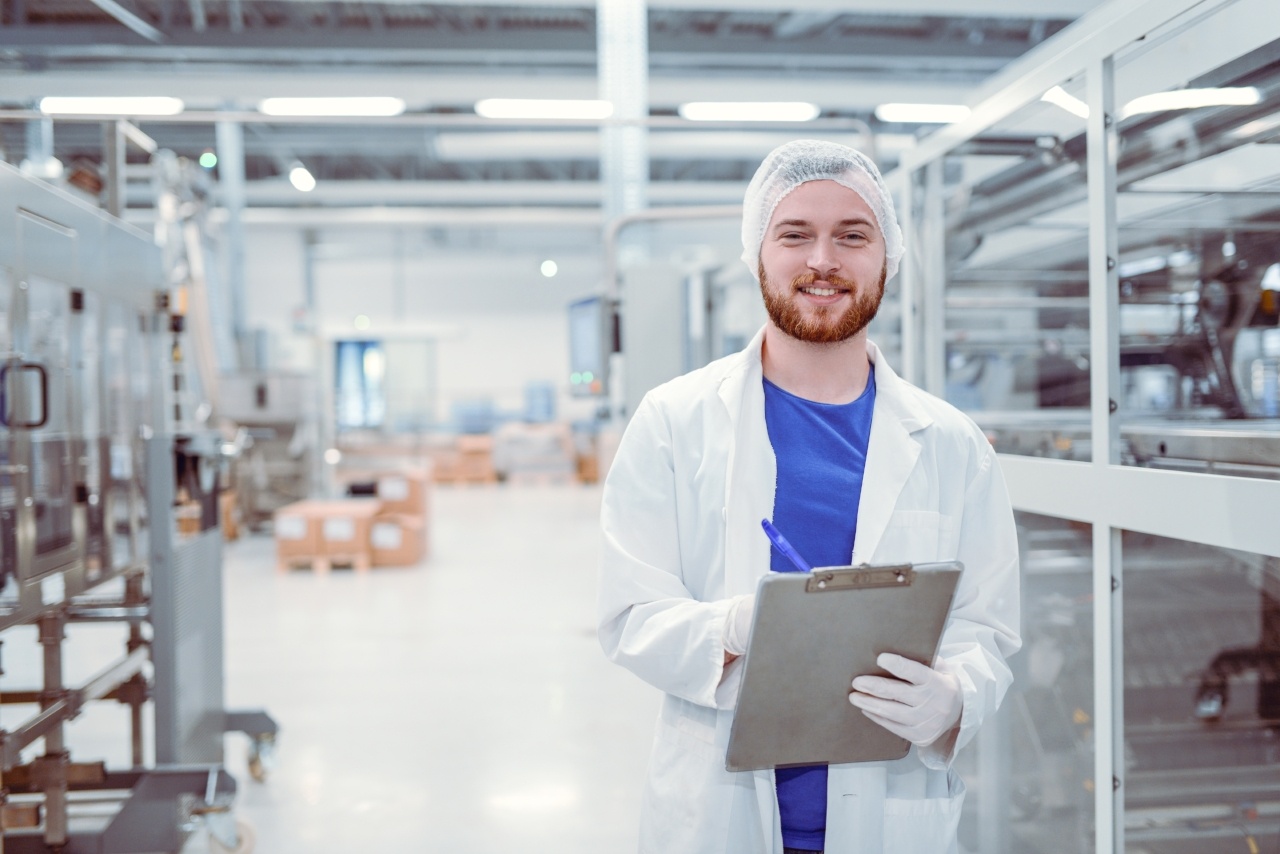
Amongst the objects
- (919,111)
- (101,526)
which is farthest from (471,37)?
(101,526)

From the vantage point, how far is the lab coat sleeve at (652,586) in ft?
4.07

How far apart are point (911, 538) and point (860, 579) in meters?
0.26

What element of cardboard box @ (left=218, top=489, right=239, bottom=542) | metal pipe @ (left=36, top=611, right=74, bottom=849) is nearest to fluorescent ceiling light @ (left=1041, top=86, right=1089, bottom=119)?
metal pipe @ (left=36, top=611, right=74, bottom=849)

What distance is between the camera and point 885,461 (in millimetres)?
1351

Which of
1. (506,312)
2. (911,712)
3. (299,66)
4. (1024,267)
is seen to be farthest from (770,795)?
(506,312)

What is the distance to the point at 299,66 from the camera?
30.3 ft

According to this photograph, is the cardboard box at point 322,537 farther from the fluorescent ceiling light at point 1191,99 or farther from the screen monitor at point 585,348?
the fluorescent ceiling light at point 1191,99

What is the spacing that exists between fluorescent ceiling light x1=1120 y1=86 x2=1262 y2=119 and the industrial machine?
2.55 meters

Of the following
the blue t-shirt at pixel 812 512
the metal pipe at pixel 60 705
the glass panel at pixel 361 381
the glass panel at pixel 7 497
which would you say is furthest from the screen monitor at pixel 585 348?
the glass panel at pixel 361 381

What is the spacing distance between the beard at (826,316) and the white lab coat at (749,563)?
115mm

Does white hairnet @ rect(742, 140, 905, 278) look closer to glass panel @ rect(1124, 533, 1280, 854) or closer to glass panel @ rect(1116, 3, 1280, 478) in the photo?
glass panel @ rect(1116, 3, 1280, 478)

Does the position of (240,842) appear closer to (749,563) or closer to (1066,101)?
(749,563)

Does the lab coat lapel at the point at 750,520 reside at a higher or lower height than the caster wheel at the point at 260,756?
higher

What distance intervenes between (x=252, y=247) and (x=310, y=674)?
536 inches
